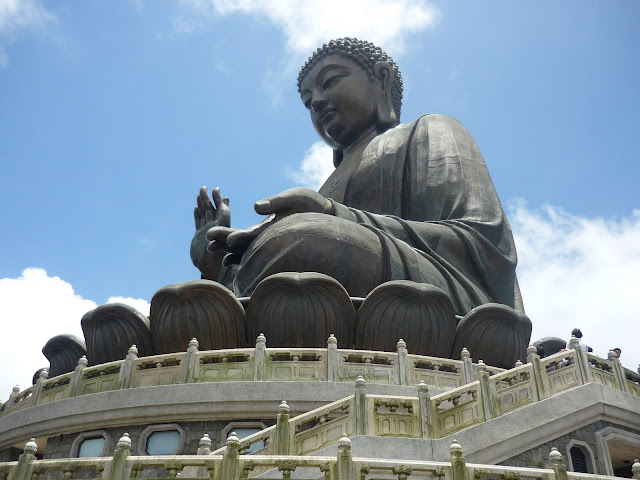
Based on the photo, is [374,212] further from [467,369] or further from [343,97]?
[467,369]

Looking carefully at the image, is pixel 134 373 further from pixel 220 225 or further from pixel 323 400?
pixel 220 225

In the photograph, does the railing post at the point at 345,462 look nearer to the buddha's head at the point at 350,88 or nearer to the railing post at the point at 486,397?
the railing post at the point at 486,397

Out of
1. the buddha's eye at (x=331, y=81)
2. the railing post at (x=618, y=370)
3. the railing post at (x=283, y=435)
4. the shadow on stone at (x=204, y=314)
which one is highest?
the buddha's eye at (x=331, y=81)

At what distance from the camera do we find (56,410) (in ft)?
28.3

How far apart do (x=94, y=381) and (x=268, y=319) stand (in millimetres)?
2254

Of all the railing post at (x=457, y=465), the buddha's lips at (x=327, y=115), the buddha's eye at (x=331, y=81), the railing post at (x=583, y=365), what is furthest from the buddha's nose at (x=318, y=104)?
the railing post at (x=457, y=465)

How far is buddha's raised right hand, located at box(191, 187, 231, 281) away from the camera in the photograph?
44.1 ft

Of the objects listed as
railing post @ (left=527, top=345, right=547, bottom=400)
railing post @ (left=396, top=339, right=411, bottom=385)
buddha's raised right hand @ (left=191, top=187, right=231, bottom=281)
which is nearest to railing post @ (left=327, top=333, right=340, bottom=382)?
railing post @ (left=396, top=339, right=411, bottom=385)

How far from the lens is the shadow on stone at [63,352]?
11.2 metres

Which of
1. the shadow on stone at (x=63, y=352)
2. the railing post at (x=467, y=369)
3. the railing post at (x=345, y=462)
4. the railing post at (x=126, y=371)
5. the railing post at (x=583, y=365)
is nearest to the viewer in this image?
the railing post at (x=345, y=462)

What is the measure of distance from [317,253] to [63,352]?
414cm

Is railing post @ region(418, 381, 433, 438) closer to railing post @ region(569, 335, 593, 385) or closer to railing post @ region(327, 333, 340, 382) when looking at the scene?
railing post @ region(569, 335, 593, 385)

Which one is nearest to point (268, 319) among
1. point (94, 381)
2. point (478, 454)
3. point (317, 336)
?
point (317, 336)

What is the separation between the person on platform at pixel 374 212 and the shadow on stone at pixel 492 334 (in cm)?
125
